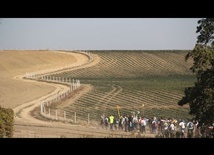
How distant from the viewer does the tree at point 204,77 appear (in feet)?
69.5

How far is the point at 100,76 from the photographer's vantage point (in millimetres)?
67000

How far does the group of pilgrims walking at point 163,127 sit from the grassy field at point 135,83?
19.4ft

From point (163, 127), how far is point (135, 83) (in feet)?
99.8

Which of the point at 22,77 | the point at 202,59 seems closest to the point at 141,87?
the point at 22,77

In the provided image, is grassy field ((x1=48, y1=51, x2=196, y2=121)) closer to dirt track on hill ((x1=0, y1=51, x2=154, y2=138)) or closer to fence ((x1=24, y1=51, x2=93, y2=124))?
fence ((x1=24, y1=51, x2=93, y2=124))

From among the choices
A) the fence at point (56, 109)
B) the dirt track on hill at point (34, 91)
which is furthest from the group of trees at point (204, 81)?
the fence at point (56, 109)

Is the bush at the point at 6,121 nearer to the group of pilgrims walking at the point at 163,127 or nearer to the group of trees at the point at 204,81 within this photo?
the group of trees at the point at 204,81

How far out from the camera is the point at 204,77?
21.8 meters

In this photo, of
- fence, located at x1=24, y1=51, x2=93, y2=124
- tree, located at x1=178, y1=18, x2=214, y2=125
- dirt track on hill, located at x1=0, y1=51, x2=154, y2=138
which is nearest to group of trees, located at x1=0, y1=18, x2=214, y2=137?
tree, located at x1=178, y1=18, x2=214, y2=125

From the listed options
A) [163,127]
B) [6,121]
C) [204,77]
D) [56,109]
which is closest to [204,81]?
[204,77]

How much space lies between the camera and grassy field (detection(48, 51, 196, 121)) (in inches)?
1534

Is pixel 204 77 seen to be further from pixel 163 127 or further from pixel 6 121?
pixel 6 121

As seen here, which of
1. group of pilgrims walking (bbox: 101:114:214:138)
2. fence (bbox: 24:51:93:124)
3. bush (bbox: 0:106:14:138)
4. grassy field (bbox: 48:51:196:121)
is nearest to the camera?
bush (bbox: 0:106:14:138)

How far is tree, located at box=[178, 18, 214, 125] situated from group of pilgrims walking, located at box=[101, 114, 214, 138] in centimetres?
77
